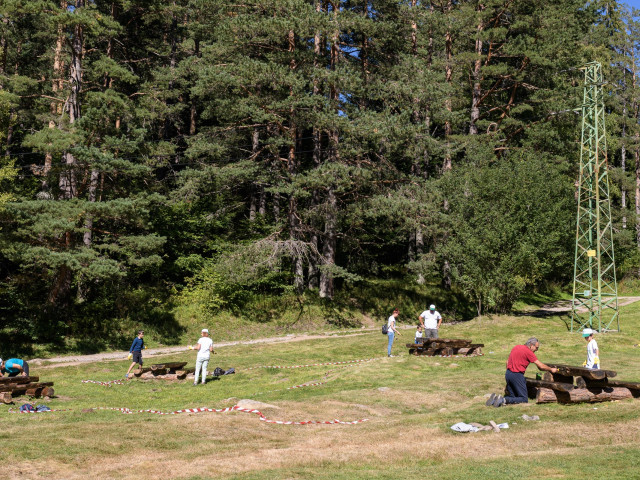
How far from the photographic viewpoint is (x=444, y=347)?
21.7 meters

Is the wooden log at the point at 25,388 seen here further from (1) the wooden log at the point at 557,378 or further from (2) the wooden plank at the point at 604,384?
(2) the wooden plank at the point at 604,384

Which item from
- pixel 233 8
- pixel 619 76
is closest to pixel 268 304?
pixel 233 8

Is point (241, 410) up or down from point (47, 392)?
up

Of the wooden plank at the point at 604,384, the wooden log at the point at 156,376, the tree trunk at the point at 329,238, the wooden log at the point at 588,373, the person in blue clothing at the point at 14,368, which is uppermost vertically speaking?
the tree trunk at the point at 329,238

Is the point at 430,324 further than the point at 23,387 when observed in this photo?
Yes

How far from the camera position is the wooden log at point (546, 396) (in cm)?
1325

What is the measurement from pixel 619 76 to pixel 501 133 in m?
21.2

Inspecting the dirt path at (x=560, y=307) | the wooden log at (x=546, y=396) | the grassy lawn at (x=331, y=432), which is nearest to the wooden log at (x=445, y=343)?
the grassy lawn at (x=331, y=432)

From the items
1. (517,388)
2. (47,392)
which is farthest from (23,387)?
(517,388)

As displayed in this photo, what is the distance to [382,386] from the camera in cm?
1720

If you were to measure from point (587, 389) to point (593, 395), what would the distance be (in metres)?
0.27

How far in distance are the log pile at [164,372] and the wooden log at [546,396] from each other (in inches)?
451

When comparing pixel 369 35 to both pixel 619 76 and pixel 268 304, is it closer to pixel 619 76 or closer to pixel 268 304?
pixel 268 304

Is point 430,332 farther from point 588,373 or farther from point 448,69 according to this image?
point 448,69
